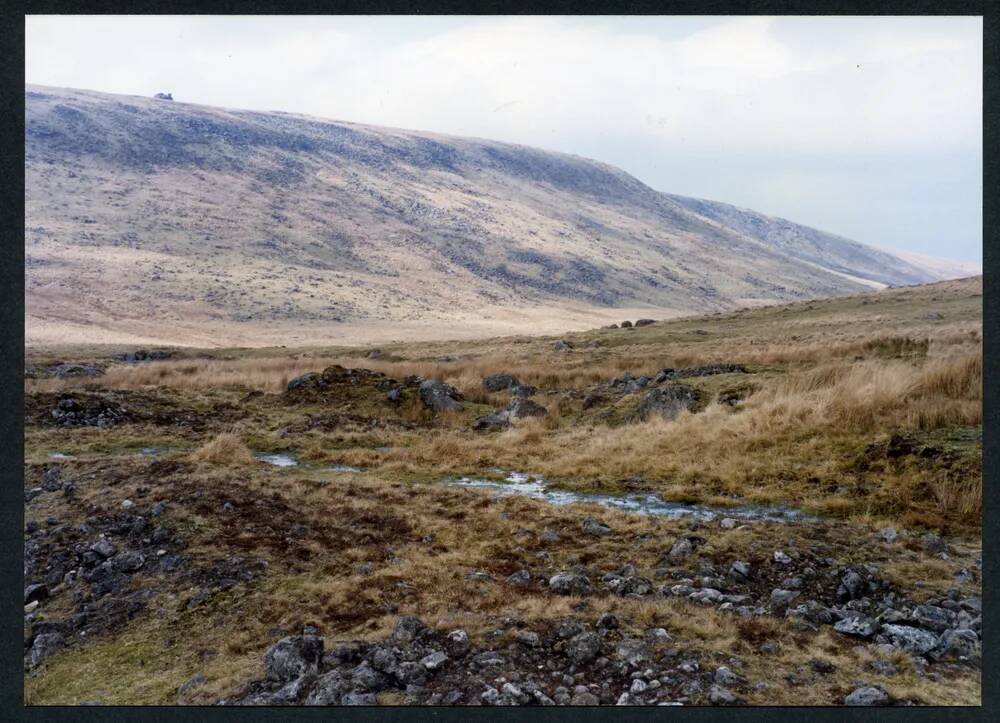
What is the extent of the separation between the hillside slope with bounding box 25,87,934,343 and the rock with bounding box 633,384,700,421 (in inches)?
2342

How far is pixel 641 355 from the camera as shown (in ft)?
114

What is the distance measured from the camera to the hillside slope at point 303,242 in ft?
266


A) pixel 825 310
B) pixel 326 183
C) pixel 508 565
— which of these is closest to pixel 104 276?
pixel 326 183

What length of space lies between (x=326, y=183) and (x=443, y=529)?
146 m

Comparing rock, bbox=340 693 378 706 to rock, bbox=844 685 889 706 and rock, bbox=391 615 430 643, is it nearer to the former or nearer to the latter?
rock, bbox=391 615 430 643

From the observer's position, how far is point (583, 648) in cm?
523

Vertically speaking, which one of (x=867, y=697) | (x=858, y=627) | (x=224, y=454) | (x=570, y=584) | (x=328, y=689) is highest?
(x=867, y=697)

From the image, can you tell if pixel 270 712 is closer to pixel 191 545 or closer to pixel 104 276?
pixel 191 545

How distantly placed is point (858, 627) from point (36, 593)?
9.14 metres

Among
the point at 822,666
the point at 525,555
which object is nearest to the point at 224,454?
the point at 525,555

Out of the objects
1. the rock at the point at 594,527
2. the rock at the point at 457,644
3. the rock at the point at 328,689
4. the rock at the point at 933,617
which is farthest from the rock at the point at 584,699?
the rock at the point at 594,527

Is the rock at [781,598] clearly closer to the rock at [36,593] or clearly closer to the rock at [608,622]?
the rock at [608,622]

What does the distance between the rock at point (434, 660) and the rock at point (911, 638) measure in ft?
13.2

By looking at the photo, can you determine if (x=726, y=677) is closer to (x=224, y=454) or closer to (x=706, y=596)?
(x=706, y=596)
